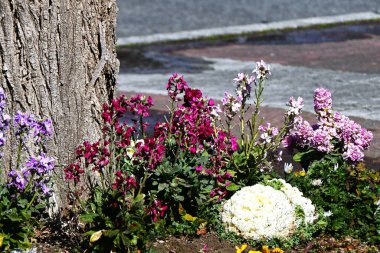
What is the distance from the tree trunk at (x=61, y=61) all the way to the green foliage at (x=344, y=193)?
4.55 feet

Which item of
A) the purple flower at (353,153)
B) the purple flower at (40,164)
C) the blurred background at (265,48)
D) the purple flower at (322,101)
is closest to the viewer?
the purple flower at (40,164)

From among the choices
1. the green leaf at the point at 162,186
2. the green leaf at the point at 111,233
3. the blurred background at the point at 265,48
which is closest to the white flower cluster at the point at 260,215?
the green leaf at the point at 162,186

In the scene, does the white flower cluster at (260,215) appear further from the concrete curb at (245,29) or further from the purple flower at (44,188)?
the concrete curb at (245,29)

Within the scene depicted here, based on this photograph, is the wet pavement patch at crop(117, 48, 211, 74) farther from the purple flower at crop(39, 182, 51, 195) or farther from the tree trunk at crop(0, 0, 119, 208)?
the purple flower at crop(39, 182, 51, 195)

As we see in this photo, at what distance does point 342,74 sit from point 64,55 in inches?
229

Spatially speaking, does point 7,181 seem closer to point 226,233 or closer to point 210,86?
point 226,233

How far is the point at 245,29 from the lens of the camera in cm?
1391

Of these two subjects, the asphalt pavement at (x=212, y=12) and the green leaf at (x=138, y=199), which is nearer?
the green leaf at (x=138, y=199)

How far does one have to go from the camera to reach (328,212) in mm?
5336

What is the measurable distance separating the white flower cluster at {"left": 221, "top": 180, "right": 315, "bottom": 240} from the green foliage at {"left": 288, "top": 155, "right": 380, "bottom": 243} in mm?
289

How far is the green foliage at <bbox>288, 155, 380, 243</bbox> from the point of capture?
5270 mm

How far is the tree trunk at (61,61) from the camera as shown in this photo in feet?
16.5

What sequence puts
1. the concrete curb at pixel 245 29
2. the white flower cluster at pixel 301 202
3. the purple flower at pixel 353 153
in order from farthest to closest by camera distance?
1. the concrete curb at pixel 245 29
2. the purple flower at pixel 353 153
3. the white flower cluster at pixel 301 202

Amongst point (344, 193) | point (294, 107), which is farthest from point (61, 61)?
point (344, 193)
